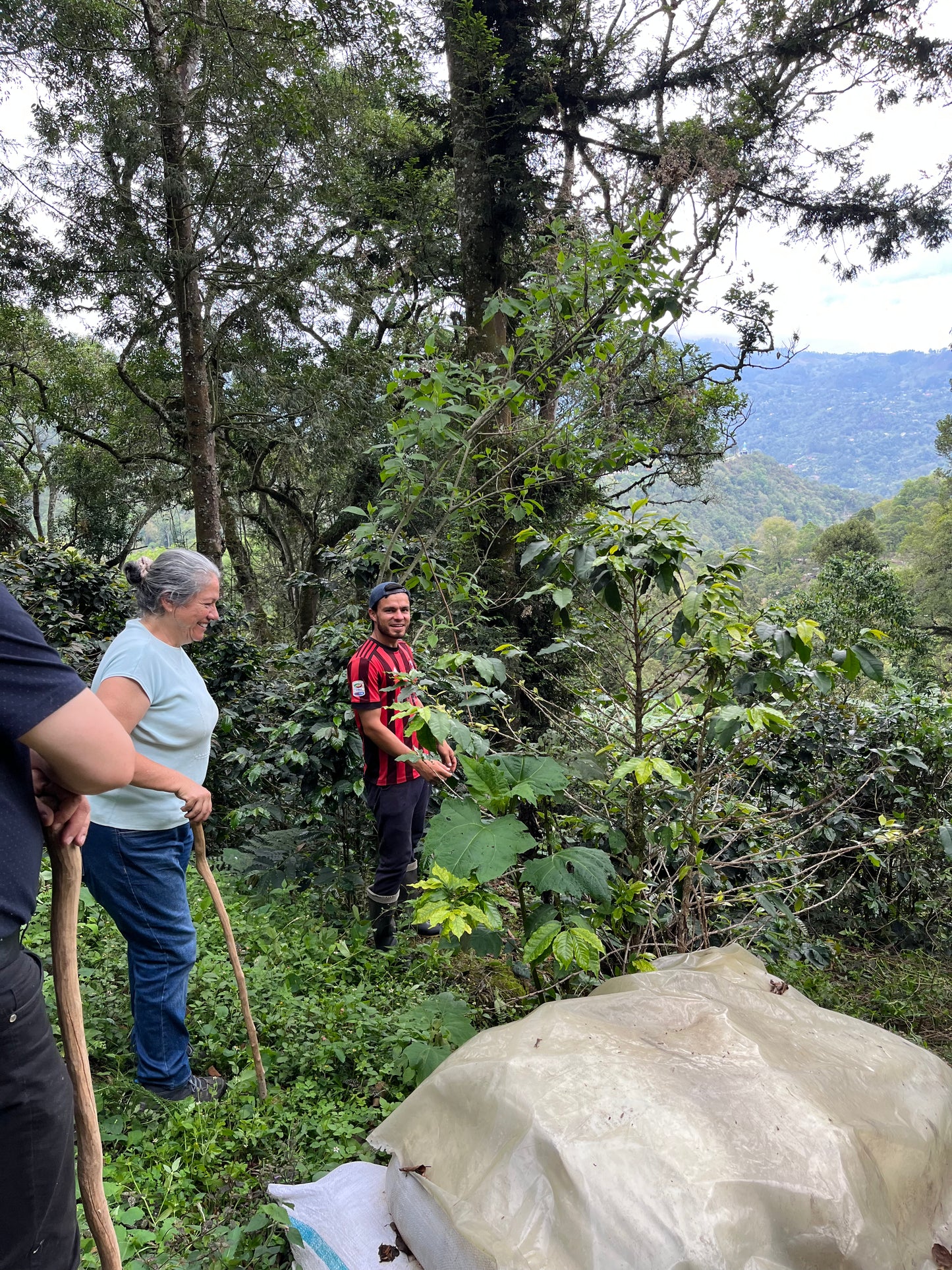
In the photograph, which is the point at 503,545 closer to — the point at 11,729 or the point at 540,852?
the point at 540,852

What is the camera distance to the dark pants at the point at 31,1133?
116 centimetres

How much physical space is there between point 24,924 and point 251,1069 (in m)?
1.46

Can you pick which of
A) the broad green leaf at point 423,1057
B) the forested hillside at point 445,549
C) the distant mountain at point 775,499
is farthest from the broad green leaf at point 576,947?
the distant mountain at point 775,499

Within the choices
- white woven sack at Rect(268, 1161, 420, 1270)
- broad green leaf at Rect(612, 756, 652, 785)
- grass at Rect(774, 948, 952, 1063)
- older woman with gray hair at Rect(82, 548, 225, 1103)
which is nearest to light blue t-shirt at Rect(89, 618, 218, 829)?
older woman with gray hair at Rect(82, 548, 225, 1103)

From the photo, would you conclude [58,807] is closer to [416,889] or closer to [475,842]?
[475,842]

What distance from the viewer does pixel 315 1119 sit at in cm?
222

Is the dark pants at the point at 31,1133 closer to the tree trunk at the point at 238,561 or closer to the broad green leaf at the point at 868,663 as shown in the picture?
the broad green leaf at the point at 868,663

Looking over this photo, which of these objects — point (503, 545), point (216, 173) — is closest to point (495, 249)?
point (503, 545)

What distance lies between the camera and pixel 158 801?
2127mm

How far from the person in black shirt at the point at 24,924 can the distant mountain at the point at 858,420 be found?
78947 millimetres

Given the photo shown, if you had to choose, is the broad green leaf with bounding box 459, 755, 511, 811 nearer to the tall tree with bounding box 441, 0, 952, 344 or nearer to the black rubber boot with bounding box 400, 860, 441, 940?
the black rubber boot with bounding box 400, 860, 441, 940

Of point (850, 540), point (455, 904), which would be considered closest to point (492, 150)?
point (455, 904)

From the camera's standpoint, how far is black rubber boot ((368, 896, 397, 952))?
3391 mm

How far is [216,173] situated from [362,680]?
811 centimetres
